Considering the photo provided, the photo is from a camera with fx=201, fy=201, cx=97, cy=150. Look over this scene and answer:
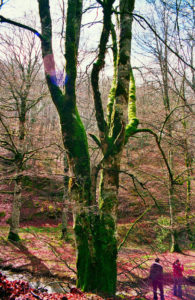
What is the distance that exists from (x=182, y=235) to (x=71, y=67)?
1342cm

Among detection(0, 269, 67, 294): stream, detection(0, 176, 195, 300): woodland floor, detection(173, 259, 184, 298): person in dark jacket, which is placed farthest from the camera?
detection(0, 269, 67, 294): stream

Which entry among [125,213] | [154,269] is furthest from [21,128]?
[125,213]

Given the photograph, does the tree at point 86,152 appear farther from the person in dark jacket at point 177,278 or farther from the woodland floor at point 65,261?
the person in dark jacket at point 177,278

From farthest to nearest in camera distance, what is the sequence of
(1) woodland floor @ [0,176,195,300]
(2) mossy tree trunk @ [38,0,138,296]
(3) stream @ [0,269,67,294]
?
(3) stream @ [0,269,67,294], (1) woodland floor @ [0,176,195,300], (2) mossy tree trunk @ [38,0,138,296]

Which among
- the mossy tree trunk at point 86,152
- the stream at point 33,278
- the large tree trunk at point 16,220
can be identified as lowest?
the stream at point 33,278

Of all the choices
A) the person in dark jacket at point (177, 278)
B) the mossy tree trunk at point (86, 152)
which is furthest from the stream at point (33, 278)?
the mossy tree trunk at point (86, 152)

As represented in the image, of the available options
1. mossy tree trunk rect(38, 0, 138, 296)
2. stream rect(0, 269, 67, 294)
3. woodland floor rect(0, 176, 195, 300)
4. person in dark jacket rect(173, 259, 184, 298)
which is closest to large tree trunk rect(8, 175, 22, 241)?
woodland floor rect(0, 176, 195, 300)

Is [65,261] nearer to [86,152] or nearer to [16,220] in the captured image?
[86,152]

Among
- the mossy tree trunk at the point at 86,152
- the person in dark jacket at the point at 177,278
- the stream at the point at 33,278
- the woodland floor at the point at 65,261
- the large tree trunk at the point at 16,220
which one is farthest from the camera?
the large tree trunk at the point at 16,220

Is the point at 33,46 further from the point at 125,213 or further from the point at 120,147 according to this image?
the point at 125,213

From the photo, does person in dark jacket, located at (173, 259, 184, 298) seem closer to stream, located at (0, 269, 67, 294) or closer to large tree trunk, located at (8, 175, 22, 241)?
stream, located at (0, 269, 67, 294)

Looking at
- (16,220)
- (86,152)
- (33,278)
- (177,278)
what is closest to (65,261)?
(86,152)

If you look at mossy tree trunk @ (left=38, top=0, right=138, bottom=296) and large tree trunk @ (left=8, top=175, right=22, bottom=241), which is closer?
mossy tree trunk @ (left=38, top=0, right=138, bottom=296)

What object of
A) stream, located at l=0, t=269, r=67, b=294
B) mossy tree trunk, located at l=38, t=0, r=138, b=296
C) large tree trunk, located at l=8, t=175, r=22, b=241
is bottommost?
stream, located at l=0, t=269, r=67, b=294
